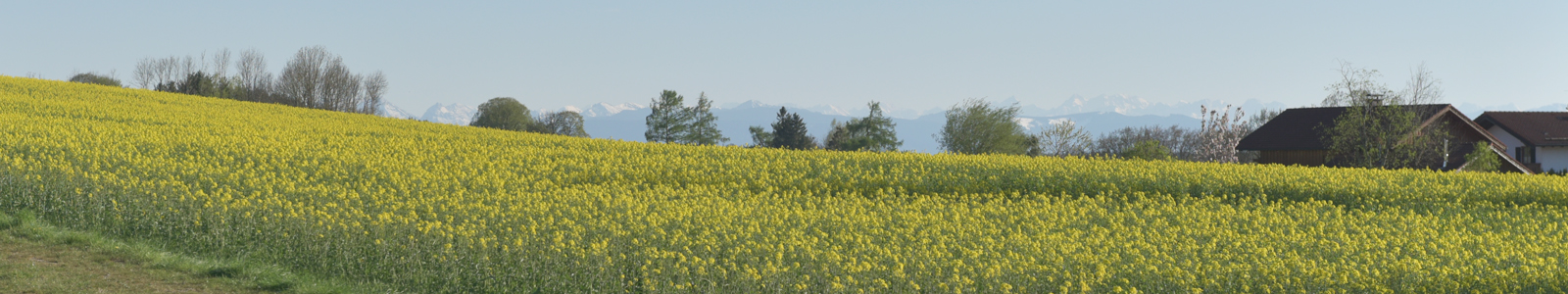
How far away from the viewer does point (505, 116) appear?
9362 cm

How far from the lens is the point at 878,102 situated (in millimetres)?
93500

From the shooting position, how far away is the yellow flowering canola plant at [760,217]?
979 cm

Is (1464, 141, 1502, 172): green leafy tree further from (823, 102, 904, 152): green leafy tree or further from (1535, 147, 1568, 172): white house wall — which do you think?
(823, 102, 904, 152): green leafy tree

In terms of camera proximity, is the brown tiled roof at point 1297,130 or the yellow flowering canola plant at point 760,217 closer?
the yellow flowering canola plant at point 760,217

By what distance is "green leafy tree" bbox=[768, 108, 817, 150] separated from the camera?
277 ft

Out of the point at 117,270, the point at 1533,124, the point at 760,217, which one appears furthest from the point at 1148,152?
the point at 1533,124

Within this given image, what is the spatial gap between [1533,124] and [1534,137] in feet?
6.84

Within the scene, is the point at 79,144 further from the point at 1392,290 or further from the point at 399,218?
the point at 1392,290

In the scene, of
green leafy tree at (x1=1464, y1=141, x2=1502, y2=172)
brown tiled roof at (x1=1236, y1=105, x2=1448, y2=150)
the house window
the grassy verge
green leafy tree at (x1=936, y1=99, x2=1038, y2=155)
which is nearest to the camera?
the grassy verge

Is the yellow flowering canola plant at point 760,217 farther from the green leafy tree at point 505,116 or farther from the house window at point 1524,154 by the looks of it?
the green leafy tree at point 505,116

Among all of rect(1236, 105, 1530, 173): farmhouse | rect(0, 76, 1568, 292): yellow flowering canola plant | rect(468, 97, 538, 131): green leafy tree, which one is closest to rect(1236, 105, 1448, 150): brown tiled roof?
rect(1236, 105, 1530, 173): farmhouse

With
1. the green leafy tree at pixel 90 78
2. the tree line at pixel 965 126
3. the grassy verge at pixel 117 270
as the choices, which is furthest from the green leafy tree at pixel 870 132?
the grassy verge at pixel 117 270

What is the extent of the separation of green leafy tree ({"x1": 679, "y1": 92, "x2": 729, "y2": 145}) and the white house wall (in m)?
53.9

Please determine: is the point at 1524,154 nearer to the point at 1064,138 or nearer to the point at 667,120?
the point at 1064,138
